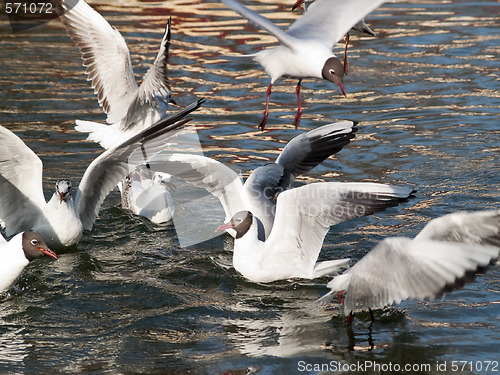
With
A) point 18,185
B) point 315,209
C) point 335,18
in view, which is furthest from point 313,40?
point 18,185

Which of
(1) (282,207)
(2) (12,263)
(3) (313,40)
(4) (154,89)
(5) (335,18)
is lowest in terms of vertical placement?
(2) (12,263)

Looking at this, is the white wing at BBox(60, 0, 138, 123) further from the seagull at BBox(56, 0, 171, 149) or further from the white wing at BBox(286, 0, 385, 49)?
the white wing at BBox(286, 0, 385, 49)

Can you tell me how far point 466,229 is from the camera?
226 inches

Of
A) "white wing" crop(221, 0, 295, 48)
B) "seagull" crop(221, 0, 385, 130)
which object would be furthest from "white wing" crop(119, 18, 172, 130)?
"seagull" crop(221, 0, 385, 130)

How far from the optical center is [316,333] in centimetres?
617

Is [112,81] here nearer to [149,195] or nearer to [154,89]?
[154,89]

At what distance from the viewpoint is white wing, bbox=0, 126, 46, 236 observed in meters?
7.01

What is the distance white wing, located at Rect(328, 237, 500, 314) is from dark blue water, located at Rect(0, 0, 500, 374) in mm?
488

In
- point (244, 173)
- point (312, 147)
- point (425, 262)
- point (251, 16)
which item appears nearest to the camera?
point (425, 262)

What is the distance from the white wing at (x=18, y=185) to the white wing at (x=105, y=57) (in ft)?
5.96

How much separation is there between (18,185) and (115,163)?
0.88 metres

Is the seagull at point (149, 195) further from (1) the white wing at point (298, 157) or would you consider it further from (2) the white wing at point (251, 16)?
(2) the white wing at point (251, 16)

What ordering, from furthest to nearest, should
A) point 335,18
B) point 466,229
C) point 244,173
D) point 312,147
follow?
point 244,173 < point 335,18 < point 312,147 < point 466,229

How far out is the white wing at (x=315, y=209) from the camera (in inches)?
263
